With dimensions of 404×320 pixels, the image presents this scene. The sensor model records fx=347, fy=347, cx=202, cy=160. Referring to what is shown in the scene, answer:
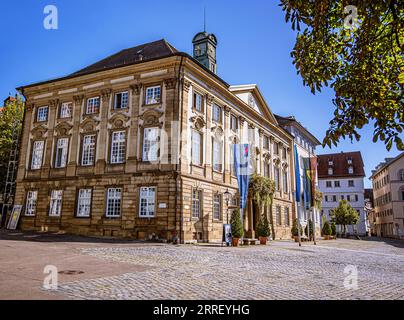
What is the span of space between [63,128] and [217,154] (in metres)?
12.3

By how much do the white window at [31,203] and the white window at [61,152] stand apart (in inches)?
120

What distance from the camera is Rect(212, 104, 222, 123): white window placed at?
2743 centimetres

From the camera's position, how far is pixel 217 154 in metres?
27.4

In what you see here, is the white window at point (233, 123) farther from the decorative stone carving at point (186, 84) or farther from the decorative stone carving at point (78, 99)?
the decorative stone carving at point (78, 99)

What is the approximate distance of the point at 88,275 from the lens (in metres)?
8.90

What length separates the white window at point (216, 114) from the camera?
27427mm

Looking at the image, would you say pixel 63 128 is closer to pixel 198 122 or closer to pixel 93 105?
pixel 93 105

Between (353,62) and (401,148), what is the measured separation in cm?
189

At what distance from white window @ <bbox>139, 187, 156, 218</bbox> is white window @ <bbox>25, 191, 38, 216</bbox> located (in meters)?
10.4

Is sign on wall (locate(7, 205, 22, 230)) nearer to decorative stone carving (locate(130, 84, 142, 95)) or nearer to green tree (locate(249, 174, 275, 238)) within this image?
decorative stone carving (locate(130, 84, 142, 95))

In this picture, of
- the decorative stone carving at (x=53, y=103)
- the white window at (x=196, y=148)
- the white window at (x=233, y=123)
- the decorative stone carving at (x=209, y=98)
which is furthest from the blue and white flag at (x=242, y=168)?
the decorative stone carving at (x=53, y=103)

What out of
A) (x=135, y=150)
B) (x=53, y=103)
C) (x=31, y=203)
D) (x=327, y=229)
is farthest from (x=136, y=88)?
(x=327, y=229)

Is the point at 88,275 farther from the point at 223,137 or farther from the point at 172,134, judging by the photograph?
the point at 223,137

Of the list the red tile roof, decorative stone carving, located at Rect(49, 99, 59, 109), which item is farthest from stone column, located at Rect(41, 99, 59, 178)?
the red tile roof
